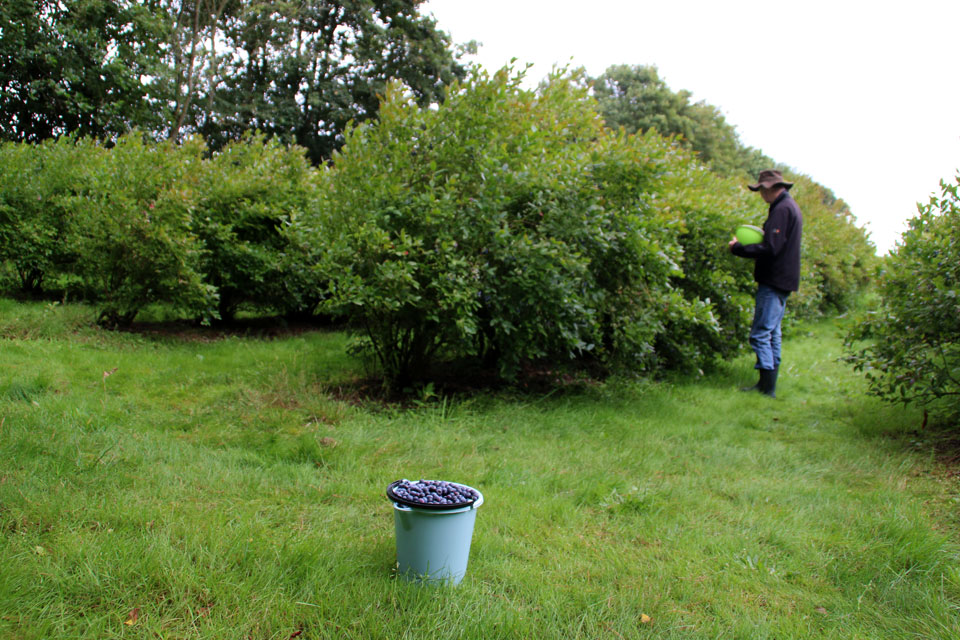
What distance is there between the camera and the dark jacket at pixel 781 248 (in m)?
6.05

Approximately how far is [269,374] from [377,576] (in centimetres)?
373

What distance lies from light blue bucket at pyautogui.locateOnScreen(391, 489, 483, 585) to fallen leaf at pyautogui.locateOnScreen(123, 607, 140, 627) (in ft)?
2.84

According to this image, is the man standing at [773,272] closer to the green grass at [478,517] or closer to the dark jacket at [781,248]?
the dark jacket at [781,248]

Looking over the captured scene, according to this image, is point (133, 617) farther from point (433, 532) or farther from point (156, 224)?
point (156, 224)

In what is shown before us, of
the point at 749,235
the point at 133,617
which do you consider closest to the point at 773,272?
the point at 749,235

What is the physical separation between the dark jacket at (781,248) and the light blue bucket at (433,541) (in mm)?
5079

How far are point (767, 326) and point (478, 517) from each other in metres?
4.65

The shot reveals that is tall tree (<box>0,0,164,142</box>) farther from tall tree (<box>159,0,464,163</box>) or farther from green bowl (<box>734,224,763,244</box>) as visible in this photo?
green bowl (<box>734,224,763,244</box>)

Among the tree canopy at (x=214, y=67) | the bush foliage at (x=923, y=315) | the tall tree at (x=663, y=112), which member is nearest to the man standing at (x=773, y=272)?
the bush foliage at (x=923, y=315)

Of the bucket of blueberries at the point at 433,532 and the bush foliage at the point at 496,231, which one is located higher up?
the bush foliage at the point at 496,231

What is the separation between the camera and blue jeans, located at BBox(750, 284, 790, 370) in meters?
6.18

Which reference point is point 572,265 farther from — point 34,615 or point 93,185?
point 93,185

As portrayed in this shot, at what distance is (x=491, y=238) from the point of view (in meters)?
4.96

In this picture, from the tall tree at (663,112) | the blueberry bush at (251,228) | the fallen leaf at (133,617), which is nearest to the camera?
the fallen leaf at (133,617)
